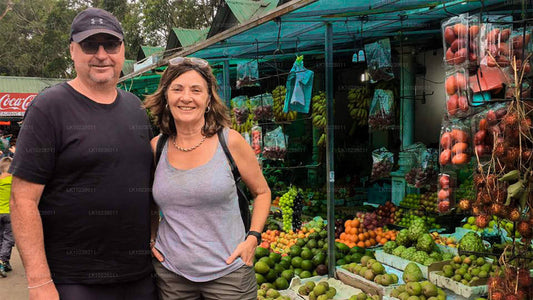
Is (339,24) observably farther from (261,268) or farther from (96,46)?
(96,46)

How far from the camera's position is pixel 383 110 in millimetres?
5750

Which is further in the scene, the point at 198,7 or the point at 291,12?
the point at 198,7

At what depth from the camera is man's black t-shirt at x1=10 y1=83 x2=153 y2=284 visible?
6.51 ft

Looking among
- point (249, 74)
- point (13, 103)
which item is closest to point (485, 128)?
point (249, 74)

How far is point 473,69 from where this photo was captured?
298 cm

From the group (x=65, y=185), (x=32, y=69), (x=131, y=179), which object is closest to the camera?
(x=65, y=185)

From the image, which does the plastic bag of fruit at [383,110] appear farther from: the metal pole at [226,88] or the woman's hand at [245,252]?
the woman's hand at [245,252]

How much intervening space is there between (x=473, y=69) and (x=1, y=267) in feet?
22.7

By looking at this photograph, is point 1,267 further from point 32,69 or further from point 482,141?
point 32,69

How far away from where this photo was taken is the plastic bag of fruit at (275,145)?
6.66m

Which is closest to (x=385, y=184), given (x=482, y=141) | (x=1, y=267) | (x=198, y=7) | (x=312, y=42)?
(x=312, y=42)

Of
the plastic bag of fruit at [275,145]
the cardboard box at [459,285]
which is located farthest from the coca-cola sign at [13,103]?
the cardboard box at [459,285]

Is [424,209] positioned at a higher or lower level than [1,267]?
higher

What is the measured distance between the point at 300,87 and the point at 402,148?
1885mm
